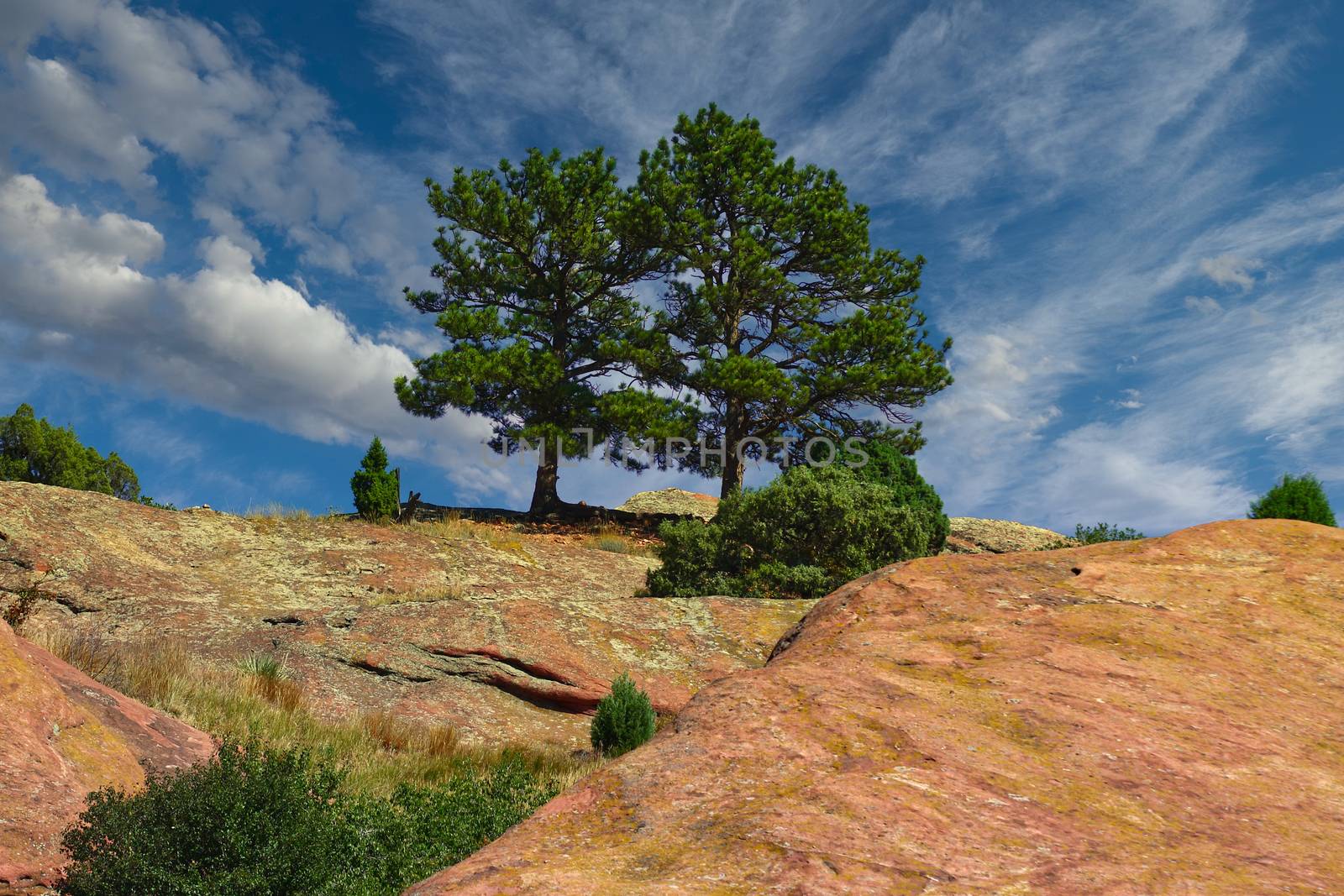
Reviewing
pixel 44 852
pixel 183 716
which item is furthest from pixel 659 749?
Answer: pixel 183 716

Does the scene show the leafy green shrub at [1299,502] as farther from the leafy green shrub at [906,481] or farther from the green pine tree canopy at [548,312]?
the green pine tree canopy at [548,312]

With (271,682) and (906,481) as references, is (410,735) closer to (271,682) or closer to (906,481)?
(271,682)

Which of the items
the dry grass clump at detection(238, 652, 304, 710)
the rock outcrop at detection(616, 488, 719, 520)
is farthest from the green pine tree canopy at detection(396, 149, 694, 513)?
the dry grass clump at detection(238, 652, 304, 710)

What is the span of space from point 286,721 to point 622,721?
120 inches

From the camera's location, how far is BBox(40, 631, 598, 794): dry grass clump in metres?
7.52

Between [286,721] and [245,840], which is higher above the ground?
[286,721]

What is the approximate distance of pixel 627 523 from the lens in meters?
27.4

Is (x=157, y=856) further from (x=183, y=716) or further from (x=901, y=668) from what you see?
(x=901, y=668)

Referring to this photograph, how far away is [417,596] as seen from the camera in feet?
39.6

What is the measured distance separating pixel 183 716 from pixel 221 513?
10957mm

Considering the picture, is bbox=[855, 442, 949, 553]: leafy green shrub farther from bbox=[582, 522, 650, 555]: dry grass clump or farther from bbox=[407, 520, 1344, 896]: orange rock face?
bbox=[407, 520, 1344, 896]: orange rock face

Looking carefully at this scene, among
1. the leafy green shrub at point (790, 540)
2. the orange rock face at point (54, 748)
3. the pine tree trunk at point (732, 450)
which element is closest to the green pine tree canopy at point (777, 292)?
the pine tree trunk at point (732, 450)

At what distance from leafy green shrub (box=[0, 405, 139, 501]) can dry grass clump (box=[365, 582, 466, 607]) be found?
21.4 m
